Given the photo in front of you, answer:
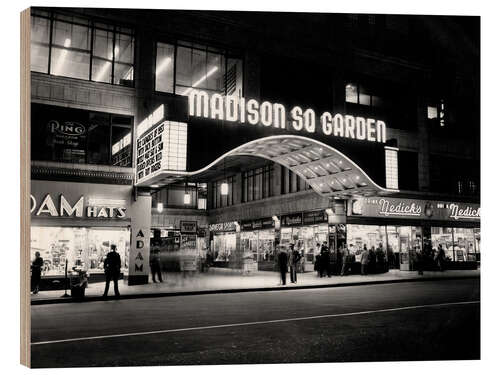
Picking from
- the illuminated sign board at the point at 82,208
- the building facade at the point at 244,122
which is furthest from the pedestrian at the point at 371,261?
the illuminated sign board at the point at 82,208

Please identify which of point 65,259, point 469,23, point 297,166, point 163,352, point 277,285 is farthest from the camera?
point 297,166

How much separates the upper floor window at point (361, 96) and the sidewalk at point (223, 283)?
7.69 metres

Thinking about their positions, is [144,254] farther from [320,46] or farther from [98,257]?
[320,46]

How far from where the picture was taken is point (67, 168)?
15.6 m

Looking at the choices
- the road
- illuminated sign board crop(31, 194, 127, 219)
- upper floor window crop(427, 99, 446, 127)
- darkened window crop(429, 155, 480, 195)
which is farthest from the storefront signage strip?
illuminated sign board crop(31, 194, 127, 219)

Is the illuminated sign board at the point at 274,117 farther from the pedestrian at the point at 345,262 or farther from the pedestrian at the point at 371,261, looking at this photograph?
the pedestrian at the point at 345,262

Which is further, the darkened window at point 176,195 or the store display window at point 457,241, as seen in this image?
the darkened window at point 176,195

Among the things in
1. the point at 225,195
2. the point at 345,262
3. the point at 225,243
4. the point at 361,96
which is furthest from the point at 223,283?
the point at 225,195

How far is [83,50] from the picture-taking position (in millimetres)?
16109

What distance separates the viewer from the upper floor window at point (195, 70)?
17.9 meters

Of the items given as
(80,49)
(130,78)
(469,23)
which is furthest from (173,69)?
(469,23)

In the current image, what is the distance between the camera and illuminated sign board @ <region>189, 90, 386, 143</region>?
1554 cm

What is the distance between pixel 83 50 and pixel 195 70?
12.9ft

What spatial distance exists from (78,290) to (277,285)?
23.6ft
